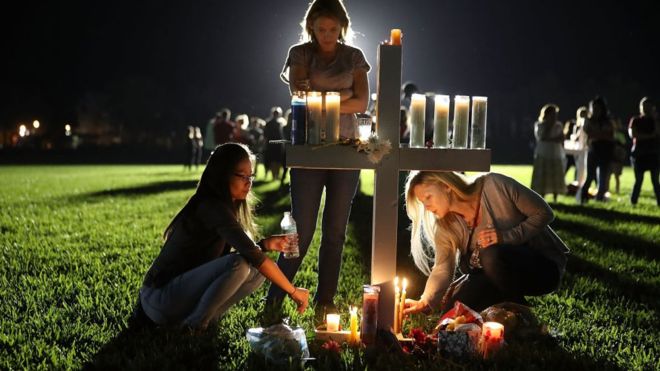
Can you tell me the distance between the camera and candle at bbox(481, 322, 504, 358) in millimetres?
4188

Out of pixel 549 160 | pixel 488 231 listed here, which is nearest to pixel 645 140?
pixel 549 160

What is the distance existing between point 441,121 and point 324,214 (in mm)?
1286

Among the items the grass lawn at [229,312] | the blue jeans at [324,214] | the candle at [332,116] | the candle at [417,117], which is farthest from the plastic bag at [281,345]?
the candle at [417,117]

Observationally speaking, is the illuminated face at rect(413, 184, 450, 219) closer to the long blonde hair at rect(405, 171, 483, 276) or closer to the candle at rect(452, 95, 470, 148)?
the long blonde hair at rect(405, 171, 483, 276)

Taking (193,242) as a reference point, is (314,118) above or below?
above

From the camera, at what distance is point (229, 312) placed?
5.13m

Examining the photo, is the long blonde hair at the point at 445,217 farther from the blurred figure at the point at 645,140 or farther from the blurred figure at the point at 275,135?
the blurred figure at the point at 275,135

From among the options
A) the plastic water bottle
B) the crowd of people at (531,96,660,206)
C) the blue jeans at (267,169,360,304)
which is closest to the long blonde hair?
the blue jeans at (267,169,360,304)

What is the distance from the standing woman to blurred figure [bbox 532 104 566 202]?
32.4 feet

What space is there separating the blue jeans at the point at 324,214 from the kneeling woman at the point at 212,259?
0.42m

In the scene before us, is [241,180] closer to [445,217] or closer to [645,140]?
[445,217]

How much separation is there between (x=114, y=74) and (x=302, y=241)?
100986 millimetres

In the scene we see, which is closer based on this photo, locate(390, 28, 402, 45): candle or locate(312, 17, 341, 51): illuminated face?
locate(390, 28, 402, 45): candle

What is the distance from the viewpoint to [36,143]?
237 ft
